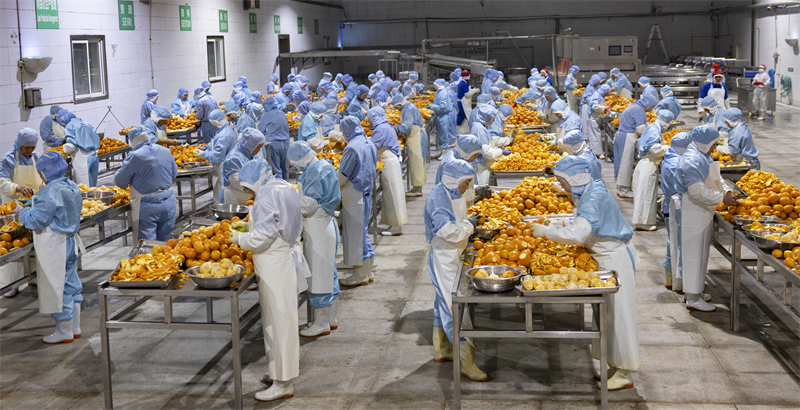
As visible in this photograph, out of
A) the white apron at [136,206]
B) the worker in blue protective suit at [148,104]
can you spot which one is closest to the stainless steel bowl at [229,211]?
the white apron at [136,206]

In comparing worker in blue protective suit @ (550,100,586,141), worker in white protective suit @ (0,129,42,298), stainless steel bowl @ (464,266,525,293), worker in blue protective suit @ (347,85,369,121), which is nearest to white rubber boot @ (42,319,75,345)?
worker in white protective suit @ (0,129,42,298)

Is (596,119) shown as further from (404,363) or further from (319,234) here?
(404,363)

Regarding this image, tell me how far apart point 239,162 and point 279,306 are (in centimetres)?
282

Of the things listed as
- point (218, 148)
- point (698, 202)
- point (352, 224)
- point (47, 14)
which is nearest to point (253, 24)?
point (47, 14)

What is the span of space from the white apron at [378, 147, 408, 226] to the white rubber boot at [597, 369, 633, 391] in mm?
4767

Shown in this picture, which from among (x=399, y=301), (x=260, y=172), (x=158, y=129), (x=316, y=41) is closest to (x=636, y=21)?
(x=316, y=41)

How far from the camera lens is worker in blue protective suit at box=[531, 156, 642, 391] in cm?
462

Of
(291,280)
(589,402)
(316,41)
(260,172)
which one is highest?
(316,41)

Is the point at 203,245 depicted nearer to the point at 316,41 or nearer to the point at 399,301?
the point at 399,301

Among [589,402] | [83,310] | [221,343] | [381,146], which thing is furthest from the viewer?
[381,146]

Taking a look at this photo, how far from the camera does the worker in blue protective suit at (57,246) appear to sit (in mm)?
5633

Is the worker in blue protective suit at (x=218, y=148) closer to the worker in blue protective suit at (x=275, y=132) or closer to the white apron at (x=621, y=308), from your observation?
the worker in blue protective suit at (x=275, y=132)

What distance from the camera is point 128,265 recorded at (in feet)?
15.7

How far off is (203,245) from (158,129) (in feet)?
25.0
